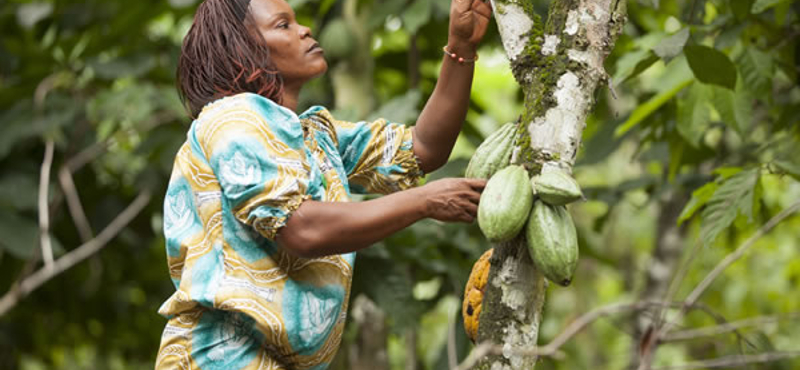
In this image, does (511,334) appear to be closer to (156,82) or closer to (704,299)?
(156,82)

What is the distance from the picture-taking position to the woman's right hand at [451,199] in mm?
1498

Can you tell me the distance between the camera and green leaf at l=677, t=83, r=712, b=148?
8.23 ft

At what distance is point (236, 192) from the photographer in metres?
1.55

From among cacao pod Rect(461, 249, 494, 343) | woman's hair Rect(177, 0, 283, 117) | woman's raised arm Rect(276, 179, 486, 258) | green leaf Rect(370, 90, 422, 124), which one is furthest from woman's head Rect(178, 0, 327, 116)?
green leaf Rect(370, 90, 422, 124)

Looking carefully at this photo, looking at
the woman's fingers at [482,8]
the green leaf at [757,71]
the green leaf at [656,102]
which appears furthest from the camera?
the green leaf at [656,102]

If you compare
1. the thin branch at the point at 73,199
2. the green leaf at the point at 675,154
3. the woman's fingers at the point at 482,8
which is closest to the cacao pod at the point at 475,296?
the woman's fingers at the point at 482,8

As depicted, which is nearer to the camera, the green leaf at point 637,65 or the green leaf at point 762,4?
the green leaf at point 762,4

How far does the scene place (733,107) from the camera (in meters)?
2.47

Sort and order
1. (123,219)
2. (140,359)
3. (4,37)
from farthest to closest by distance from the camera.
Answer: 1. (140,359)
2. (4,37)
3. (123,219)

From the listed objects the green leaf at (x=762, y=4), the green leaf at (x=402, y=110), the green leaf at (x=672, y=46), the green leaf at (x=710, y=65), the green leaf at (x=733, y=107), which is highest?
the green leaf at (x=762, y=4)

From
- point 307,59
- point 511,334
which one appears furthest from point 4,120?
point 511,334

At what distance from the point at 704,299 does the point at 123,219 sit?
432cm

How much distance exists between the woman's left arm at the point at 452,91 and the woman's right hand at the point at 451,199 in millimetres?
374

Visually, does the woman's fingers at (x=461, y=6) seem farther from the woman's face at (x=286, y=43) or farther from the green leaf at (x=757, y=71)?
the green leaf at (x=757, y=71)
